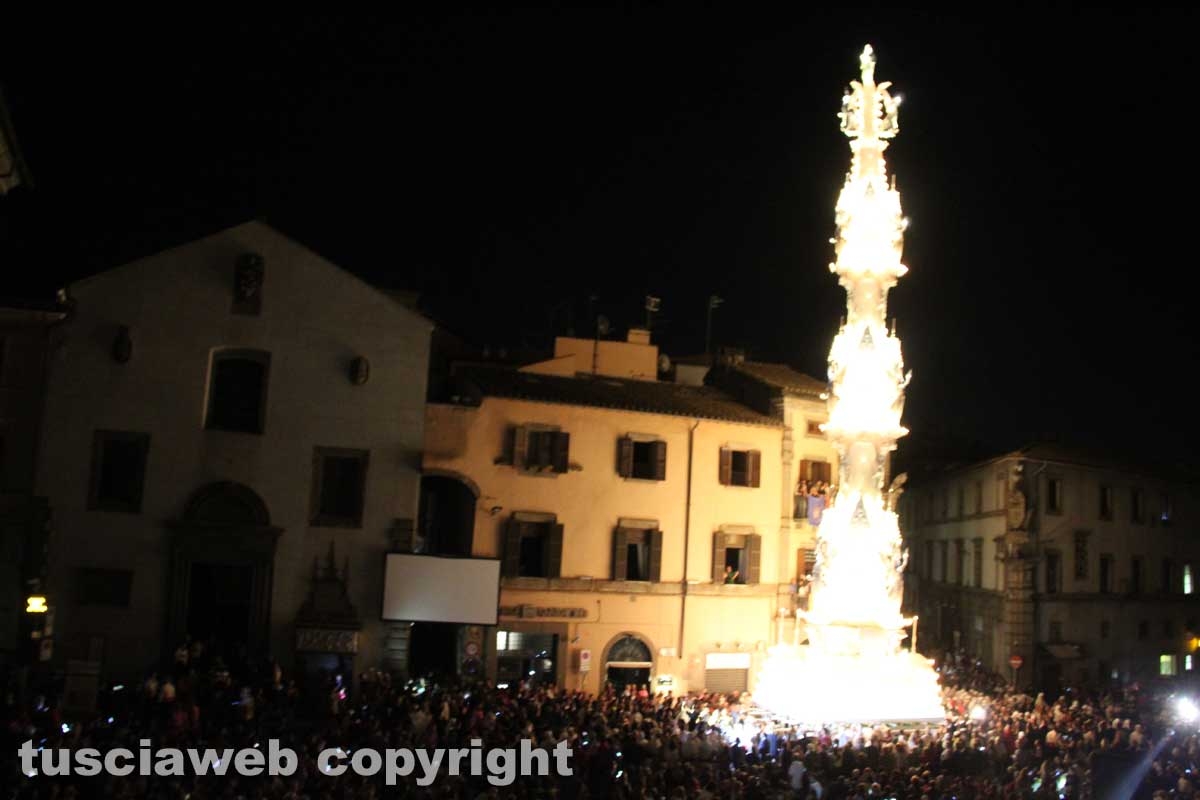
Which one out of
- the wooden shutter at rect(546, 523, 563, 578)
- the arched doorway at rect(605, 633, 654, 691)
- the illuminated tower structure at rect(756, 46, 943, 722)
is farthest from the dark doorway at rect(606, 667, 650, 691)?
the illuminated tower structure at rect(756, 46, 943, 722)

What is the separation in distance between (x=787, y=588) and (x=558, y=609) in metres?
8.37

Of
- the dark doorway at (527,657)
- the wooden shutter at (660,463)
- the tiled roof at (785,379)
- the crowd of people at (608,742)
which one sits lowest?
the crowd of people at (608,742)

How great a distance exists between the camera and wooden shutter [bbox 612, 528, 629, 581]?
39.0 meters

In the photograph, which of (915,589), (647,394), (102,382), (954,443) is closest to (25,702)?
(102,382)

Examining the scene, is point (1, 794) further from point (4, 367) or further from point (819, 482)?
point (819, 482)

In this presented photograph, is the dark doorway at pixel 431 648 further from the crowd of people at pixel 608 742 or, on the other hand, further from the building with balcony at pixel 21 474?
the building with balcony at pixel 21 474

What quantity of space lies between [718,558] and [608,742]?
59.1 feet

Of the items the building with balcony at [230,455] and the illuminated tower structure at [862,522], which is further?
the illuminated tower structure at [862,522]

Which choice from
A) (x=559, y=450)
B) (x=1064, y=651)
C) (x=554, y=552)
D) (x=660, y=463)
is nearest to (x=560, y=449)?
(x=559, y=450)

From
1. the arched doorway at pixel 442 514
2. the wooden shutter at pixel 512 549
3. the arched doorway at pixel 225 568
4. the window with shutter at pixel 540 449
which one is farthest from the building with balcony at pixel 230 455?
the arched doorway at pixel 442 514

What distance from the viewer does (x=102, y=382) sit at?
32875 millimetres

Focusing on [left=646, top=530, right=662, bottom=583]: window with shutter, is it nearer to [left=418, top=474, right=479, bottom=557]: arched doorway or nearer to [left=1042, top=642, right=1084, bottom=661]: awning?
[left=418, top=474, right=479, bottom=557]: arched doorway

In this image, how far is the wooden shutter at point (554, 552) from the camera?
38.2 metres

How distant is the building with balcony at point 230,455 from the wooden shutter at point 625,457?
24.0 ft
